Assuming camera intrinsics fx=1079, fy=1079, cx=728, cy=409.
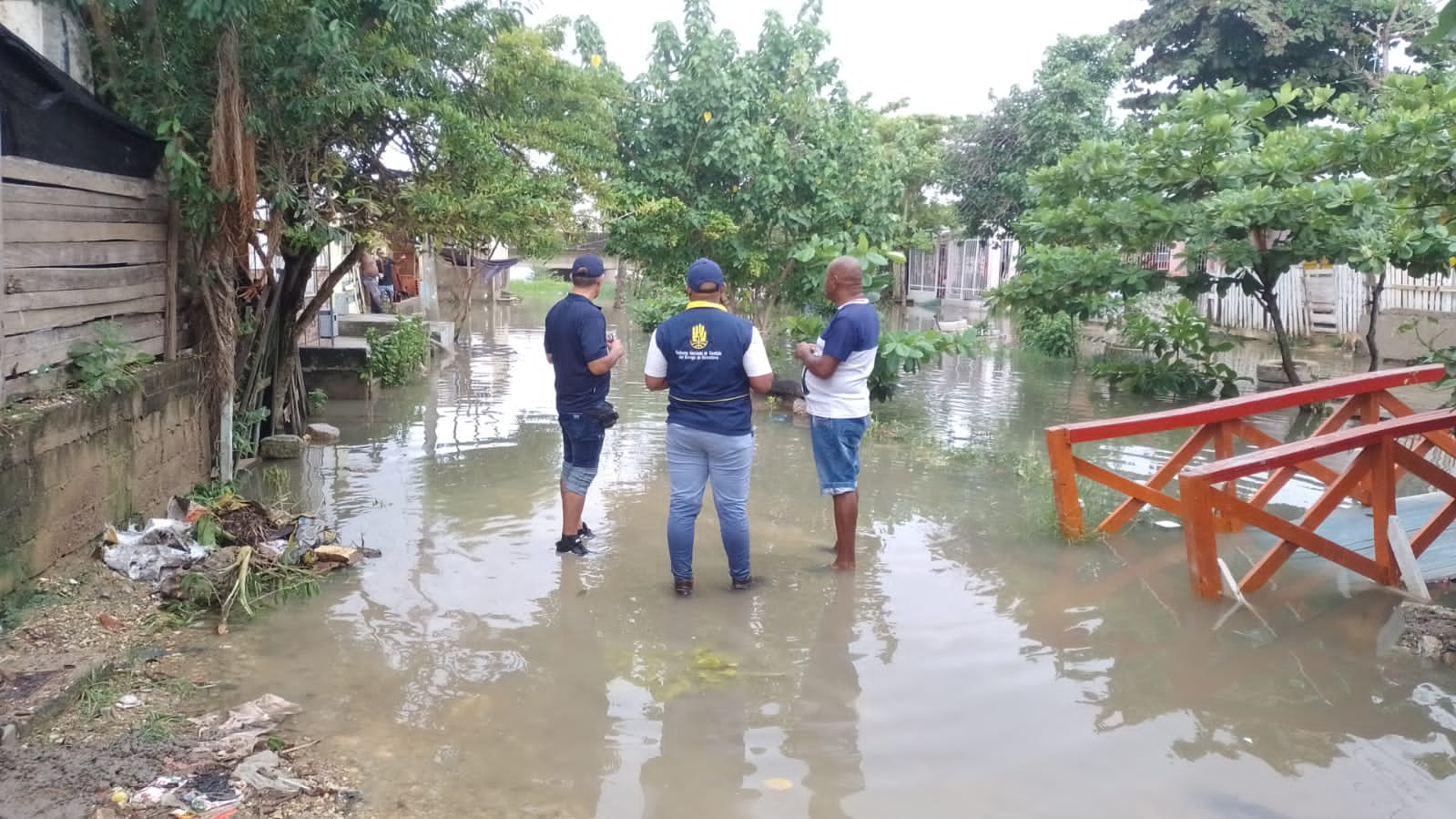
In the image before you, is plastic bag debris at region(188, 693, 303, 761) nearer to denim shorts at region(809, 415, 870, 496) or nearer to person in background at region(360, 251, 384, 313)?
denim shorts at region(809, 415, 870, 496)

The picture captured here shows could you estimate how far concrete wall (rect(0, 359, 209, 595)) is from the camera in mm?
4863

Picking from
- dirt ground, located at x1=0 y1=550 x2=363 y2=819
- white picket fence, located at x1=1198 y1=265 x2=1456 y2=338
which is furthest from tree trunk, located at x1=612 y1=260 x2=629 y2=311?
dirt ground, located at x1=0 y1=550 x2=363 y2=819

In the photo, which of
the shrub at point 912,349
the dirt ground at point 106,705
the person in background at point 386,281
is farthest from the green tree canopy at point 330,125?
the person in background at point 386,281

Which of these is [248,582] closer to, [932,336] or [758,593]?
[758,593]

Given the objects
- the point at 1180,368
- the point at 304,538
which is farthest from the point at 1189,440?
the point at 1180,368

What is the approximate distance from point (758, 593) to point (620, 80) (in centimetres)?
801

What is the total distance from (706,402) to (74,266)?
3.47m

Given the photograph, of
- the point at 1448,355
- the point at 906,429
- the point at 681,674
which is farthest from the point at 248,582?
the point at 906,429

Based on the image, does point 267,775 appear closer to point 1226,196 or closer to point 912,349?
point 912,349

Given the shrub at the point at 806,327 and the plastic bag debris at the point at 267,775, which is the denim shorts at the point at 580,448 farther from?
the shrub at the point at 806,327

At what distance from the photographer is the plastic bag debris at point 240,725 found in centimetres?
377

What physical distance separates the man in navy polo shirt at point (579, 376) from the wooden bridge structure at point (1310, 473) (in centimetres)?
272

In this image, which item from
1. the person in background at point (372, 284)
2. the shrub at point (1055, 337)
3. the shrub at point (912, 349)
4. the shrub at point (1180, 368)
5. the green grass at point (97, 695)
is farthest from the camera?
the person in background at point (372, 284)

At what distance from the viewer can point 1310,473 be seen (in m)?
6.81
